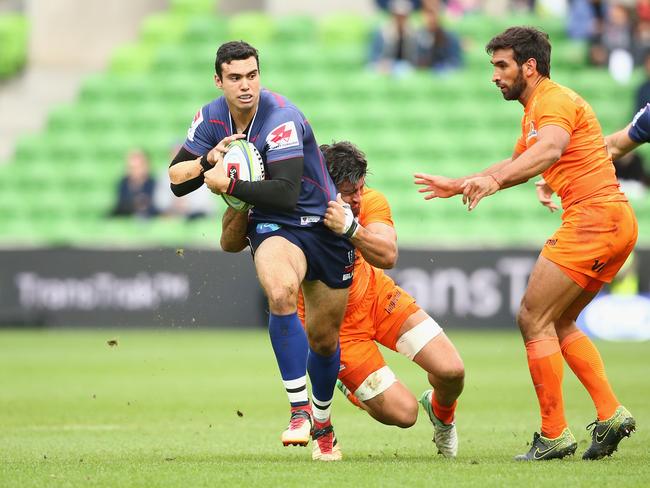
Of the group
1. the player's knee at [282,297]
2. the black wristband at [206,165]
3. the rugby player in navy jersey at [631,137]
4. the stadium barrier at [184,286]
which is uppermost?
the rugby player in navy jersey at [631,137]

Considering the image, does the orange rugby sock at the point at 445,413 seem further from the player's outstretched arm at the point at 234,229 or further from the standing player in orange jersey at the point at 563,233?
the player's outstretched arm at the point at 234,229

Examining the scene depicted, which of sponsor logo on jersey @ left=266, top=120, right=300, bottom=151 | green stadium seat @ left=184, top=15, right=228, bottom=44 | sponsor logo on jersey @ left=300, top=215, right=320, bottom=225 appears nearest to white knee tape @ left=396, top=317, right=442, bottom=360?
sponsor logo on jersey @ left=300, top=215, right=320, bottom=225

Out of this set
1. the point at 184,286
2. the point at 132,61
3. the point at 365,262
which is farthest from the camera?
the point at 132,61

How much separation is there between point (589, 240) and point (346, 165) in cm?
159

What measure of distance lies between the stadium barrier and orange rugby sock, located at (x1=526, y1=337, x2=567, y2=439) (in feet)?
34.9

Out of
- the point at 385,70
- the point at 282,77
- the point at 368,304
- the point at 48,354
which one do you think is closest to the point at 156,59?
the point at 282,77

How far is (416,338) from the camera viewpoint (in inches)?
330

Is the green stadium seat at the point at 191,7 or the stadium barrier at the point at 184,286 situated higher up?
the green stadium seat at the point at 191,7

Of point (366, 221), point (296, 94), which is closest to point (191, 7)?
point (296, 94)

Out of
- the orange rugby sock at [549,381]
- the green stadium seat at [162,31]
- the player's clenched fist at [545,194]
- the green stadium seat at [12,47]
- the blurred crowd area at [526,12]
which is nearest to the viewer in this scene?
the orange rugby sock at [549,381]

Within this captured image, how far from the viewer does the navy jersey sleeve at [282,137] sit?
7.79 m

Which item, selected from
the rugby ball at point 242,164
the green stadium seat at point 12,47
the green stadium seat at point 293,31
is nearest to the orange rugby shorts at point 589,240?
the rugby ball at point 242,164

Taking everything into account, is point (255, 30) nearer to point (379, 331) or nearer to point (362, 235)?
point (379, 331)

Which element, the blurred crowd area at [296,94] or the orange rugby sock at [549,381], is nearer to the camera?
the orange rugby sock at [549,381]
